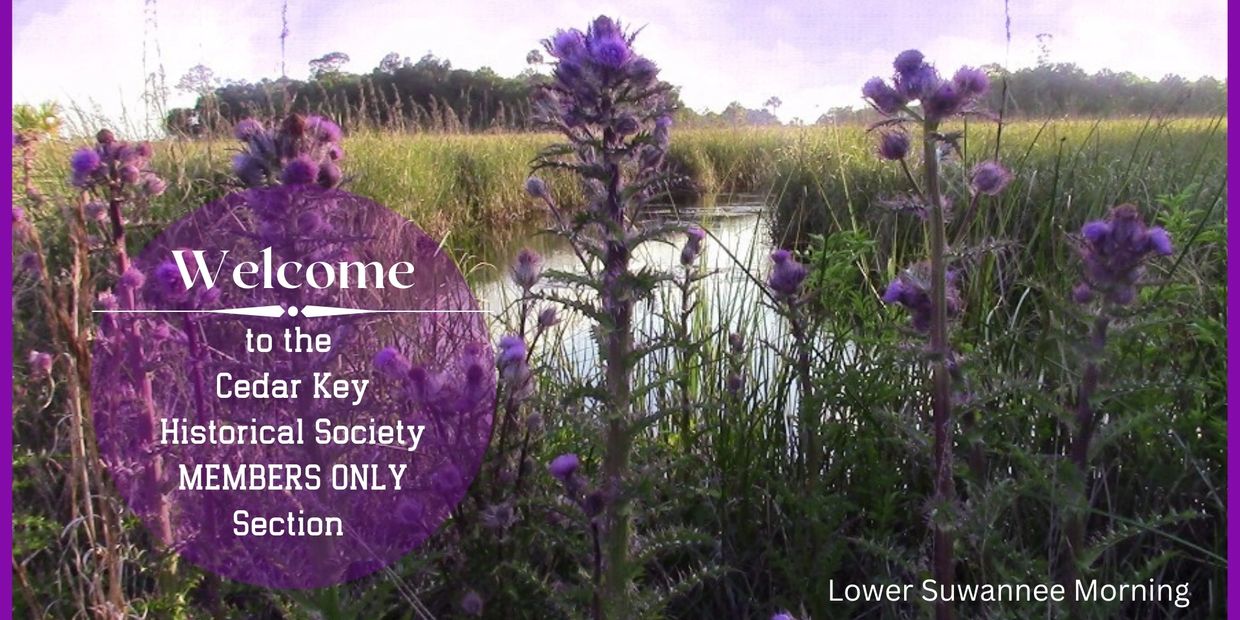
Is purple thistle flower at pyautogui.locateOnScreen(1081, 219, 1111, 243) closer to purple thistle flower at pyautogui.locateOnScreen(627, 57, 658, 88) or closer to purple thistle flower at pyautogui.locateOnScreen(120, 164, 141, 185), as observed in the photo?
purple thistle flower at pyautogui.locateOnScreen(627, 57, 658, 88)

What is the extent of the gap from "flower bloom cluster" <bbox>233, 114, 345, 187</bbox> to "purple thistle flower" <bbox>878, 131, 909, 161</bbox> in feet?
2.32

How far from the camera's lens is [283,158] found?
1302 millimetres

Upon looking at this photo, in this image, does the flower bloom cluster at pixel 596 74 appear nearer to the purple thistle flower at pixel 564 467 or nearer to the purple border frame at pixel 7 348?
the purple thistle flower at pixel 564 467

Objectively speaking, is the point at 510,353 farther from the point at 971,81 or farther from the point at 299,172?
the point at 971,81

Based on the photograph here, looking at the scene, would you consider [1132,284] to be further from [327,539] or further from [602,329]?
[327,539]

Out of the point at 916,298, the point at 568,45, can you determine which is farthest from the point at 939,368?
the point at 568,45

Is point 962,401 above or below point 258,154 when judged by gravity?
below

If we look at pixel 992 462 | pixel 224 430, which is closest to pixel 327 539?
pixel 224 430

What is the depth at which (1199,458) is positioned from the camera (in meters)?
1.68

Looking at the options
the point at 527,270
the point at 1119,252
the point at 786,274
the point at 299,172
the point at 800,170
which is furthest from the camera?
the point at 800,170

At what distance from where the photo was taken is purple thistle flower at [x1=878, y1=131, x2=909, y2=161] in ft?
4.25

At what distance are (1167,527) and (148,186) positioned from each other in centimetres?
174
